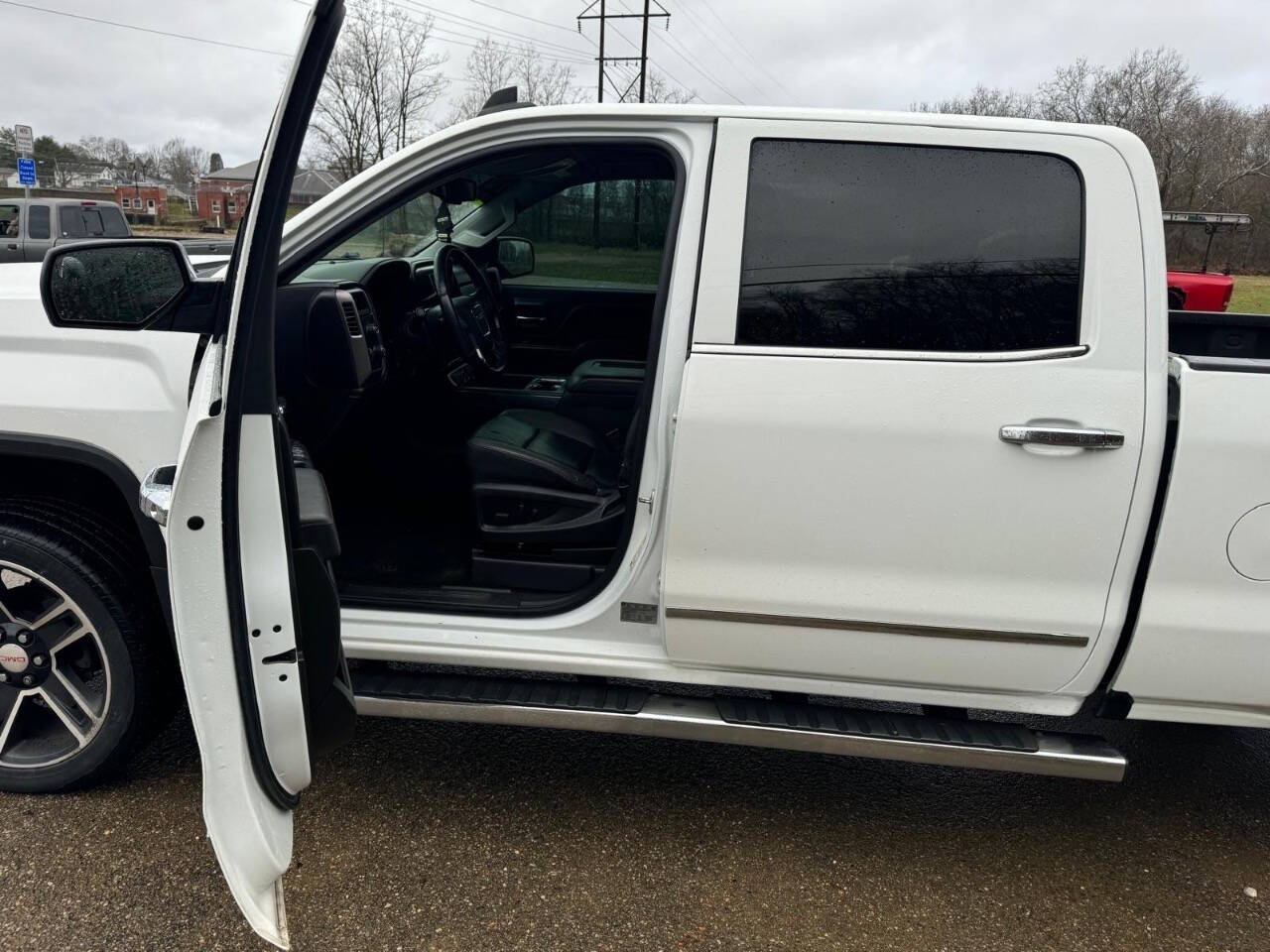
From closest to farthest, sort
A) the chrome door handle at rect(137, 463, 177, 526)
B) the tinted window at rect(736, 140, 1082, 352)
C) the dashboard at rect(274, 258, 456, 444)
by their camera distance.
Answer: the chrome door handle at rect(137, 463, 177, 526) < the tinted window at rect(736, 140, 1082, 352) < the dashboard at rect(274, 258, 456, 444)

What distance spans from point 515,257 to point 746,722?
274 cm

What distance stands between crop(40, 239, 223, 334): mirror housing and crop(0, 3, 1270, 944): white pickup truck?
0.01 metres

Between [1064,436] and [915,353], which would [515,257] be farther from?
[1064,436]

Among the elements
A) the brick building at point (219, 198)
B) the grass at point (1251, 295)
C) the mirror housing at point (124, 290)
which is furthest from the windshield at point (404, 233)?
the brick building at point (219, 198)

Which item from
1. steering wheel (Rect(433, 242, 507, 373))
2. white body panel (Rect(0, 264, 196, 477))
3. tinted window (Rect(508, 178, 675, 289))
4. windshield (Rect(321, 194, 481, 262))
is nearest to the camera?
white body panel (Rect(0, 264, 196, 477))

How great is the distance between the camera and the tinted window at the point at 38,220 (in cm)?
1372

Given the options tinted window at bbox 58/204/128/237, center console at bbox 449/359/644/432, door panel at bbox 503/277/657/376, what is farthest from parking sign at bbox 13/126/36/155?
center console at bbox 449/359/644/432

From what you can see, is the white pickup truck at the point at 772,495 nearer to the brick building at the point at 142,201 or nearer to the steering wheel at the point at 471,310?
the steering wheel at the point at 471,310

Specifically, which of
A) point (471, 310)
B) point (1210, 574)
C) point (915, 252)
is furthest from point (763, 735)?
point (471, 310)

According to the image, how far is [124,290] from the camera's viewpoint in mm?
2361

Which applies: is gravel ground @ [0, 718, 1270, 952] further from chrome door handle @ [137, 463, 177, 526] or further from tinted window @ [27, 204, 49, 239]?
tinted window @ [27, 204, 49, 239]

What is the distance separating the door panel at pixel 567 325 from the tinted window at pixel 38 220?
12329 mm

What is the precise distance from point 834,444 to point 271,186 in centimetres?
128

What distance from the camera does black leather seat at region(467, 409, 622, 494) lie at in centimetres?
283
